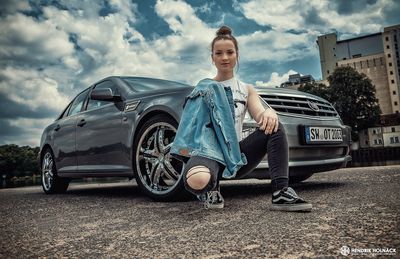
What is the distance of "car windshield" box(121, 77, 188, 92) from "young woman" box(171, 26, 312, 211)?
1.63 metres

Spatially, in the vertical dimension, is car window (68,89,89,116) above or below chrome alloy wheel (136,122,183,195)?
above

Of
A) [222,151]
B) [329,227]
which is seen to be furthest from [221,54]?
[329,227]

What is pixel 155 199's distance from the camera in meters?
3.18

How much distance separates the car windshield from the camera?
13.2ft

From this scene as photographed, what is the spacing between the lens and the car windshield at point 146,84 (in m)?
4.02

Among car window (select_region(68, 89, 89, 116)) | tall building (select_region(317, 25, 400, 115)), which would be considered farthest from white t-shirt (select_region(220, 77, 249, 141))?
tall building (select_region(317, 25, 400, 115))

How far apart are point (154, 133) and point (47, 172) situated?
9.96 feet

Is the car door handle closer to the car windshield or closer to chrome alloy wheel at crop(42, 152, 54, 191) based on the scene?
the car windshield

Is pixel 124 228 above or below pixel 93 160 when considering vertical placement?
below

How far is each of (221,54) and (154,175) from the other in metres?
1.40

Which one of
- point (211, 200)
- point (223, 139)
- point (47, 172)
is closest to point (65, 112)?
point (47, 172)

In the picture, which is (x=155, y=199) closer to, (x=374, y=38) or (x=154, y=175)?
(x=154, y=175)

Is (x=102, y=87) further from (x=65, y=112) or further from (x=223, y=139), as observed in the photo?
(x=223, y=139)

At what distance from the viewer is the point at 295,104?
3486mm
